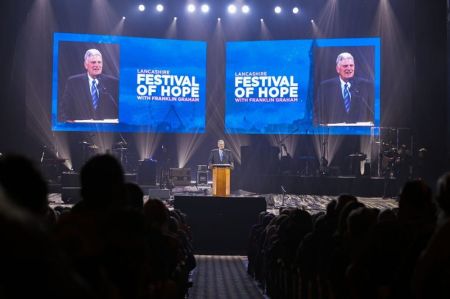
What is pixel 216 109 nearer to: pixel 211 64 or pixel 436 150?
pixel 211 64

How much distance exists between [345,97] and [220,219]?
7.29 metres

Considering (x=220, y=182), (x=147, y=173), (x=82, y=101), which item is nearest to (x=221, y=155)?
(x=147, y=173)

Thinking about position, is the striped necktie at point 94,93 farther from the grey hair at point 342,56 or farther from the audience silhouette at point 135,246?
the audience silhouette at point 135,246

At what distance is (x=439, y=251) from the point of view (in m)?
2.12

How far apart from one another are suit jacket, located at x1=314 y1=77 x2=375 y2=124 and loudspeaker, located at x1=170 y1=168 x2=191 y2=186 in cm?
379

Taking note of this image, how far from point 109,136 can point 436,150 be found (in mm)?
9795

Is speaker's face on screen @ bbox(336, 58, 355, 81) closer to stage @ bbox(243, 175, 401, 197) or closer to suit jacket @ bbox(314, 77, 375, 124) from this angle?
suit jacket @ bbox(314, 77, 375, 124)

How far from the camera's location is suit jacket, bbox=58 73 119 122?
54.0 ft

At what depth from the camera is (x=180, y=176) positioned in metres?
16.1

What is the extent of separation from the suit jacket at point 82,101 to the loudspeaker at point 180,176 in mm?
2408

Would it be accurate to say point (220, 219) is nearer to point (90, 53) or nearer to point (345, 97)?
point (345, 97)

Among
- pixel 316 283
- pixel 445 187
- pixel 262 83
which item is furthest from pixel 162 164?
pixel 445 187

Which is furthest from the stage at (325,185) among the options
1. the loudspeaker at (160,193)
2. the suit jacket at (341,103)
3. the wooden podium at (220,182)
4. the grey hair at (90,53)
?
the grey hair at (90,53)

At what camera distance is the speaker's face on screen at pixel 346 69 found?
54.5ft
